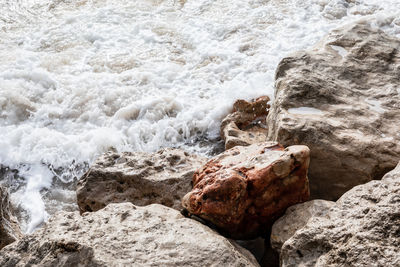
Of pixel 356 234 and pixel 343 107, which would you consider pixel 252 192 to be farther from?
pixel 343 107

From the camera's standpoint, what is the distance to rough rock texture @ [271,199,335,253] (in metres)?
2.88

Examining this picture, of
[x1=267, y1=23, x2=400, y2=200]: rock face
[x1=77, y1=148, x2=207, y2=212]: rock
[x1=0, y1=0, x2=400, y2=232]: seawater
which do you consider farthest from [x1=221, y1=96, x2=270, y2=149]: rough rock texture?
[x1=77, y1=148, x2=207, y2=212]: rock

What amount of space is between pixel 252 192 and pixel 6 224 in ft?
6.41

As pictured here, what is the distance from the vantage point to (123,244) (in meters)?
2.54

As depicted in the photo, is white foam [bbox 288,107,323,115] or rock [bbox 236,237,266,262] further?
white foam [bbox 288,107,323,115]

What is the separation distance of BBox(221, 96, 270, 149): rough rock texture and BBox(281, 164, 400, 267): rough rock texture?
7.33ft

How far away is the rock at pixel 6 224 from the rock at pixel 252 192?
4.59ft

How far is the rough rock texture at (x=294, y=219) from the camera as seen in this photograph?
2877 millimetres

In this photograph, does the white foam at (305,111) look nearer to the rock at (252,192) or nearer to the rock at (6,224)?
the rock at (252,192)

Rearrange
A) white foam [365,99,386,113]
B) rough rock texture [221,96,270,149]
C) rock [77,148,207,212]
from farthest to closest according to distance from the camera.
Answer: rough rock texture [221,96,270,149]
white foam [365,99,386,113]
rock [77,148,207,212]

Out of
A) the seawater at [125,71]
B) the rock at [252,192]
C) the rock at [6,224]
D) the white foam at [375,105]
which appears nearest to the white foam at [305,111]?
the white foam at [375,105]

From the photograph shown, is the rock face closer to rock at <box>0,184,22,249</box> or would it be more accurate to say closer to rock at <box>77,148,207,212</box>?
rock at <box>77,148,207,212</box>

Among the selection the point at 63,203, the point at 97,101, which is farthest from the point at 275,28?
the point at 63,203

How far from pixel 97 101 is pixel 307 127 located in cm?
323
